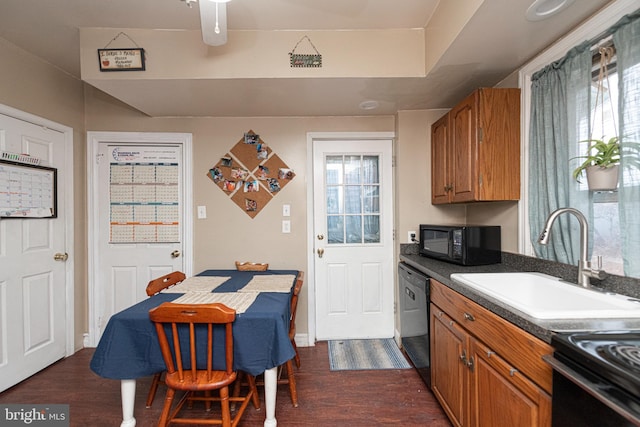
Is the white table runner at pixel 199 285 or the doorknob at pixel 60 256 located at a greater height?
the doorknob at pixel 60 256

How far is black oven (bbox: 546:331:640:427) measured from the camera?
0.70m

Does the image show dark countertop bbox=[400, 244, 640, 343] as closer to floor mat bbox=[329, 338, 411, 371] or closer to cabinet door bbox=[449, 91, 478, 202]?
cabinet door bbox=[449, 91, 478, 202]

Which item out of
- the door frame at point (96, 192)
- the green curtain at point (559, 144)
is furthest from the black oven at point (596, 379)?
the door frame at point (96, 192)

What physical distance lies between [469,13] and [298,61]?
3.43ft

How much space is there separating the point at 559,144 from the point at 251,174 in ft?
7.66

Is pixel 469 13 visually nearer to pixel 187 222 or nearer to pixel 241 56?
pixel 241 56

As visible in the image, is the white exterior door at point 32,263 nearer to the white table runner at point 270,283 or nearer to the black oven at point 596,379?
the white table runner at point 270,283

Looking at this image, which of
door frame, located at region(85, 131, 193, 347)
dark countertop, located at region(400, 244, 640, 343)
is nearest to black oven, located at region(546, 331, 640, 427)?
dark countertop, located at region(400, 244, 640, 343)

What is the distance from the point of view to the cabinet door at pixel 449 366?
4.92 ft

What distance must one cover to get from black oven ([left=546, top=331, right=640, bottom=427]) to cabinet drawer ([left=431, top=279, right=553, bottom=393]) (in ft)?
0.21

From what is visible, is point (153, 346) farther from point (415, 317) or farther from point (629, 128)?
point (629, 128)

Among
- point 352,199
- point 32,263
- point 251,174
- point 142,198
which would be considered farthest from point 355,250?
point 32,263

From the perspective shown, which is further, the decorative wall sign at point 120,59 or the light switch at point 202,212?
the light switch at point 202,212

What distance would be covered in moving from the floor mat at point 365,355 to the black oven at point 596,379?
5.38ft
